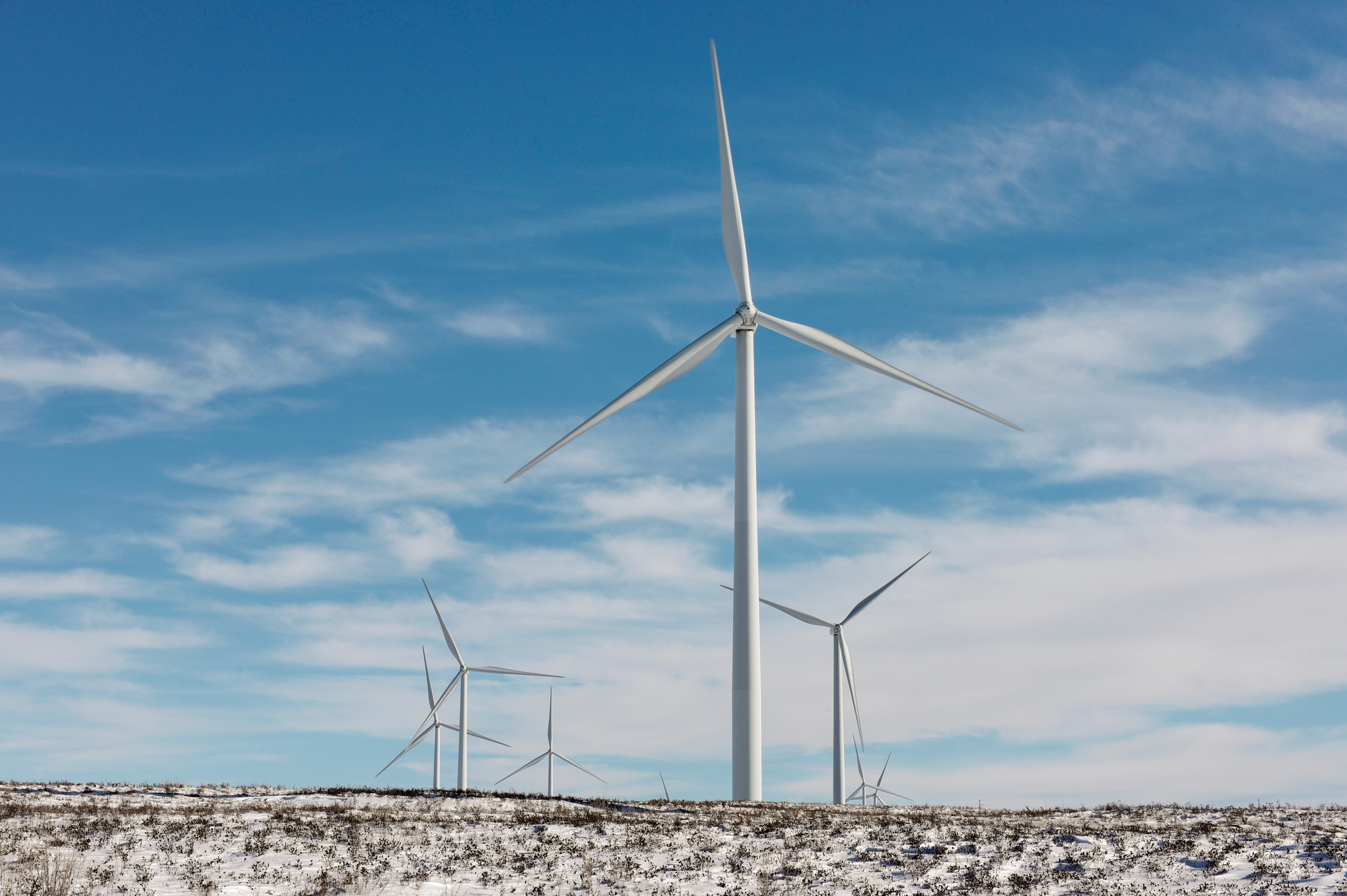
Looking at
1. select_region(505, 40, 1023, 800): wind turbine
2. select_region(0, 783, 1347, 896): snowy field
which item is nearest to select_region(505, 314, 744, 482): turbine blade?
select_region(505, 40, 1023, 800): wind turbine

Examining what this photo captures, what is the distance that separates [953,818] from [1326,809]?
540 inches

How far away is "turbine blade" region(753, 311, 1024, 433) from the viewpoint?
2083 inches

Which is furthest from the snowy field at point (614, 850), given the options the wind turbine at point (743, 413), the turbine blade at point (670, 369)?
the turbine blade at point (670, 369)

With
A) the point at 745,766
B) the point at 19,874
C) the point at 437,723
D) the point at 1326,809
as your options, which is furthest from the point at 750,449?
the point at 437,723

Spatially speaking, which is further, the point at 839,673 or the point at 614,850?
the point at 839,673

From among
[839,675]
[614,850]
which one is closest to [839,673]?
[839,675]

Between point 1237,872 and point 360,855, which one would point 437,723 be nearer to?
point 360,855

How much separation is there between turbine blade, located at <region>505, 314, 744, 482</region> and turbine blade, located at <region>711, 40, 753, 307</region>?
2544mm

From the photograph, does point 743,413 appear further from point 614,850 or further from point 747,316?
point 614,850

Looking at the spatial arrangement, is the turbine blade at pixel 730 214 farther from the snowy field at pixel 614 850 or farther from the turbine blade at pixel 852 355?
the snowy field at pixel 614 850

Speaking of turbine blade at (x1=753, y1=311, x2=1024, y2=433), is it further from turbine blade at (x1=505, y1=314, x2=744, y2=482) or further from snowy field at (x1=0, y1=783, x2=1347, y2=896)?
snowy field at (x1=0, y1=783, x2=1347, y2=896)

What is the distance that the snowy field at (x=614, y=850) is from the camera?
23.6 metres

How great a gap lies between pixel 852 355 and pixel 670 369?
9710 mm

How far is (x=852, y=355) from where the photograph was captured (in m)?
54.5
